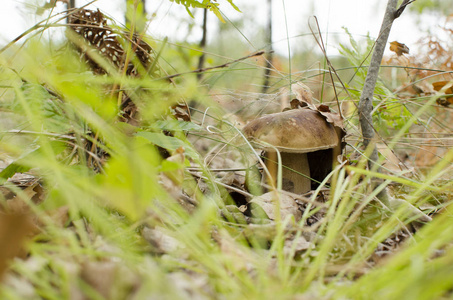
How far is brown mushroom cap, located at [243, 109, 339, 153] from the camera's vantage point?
1255 millimetres

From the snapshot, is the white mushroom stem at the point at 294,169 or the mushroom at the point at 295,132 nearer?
the mushroom at the point at 295,132

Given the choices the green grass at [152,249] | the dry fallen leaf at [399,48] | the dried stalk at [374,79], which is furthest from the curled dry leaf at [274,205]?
the dry fallen leaf at [399,48]

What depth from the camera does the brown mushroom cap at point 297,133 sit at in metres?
1.25

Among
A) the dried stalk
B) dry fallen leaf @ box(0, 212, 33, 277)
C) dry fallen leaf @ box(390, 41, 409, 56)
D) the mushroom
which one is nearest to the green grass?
dry fallen leaf @ box(0, 212, 33, 277)

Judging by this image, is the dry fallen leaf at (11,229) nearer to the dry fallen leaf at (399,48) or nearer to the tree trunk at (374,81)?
the tree trunk at (374,81)

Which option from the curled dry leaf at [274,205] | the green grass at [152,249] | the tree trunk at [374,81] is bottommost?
the curled dry leaf at [274,205]

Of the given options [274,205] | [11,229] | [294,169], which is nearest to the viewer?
[11,229]

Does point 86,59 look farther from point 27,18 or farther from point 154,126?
point 154,126

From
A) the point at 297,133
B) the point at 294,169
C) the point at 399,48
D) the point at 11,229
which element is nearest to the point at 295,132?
the point at 297,133

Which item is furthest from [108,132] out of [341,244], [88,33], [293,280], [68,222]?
[88,33]

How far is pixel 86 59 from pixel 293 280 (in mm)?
1218

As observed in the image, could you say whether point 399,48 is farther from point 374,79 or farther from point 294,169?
point 294,169

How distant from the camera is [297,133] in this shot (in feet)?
4.11

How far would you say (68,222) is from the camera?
29.0 inches
